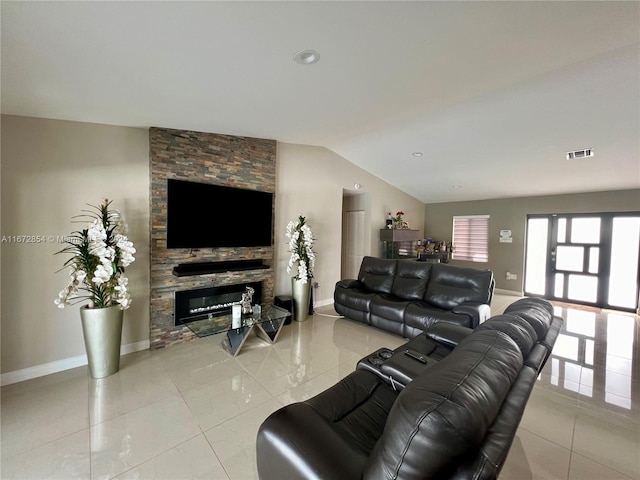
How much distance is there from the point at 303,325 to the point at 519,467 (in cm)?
270

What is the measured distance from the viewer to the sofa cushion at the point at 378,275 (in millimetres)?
4090

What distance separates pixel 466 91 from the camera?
2.64 m

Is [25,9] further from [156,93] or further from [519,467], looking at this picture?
[519,467]

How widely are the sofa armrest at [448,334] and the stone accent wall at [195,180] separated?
244 centimetres

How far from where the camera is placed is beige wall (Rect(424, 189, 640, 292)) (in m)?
4.82

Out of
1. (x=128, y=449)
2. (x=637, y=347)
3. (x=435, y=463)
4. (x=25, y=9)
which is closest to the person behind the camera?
(x=435, y=463)

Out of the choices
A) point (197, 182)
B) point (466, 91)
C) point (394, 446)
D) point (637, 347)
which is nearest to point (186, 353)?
point (197, 182)

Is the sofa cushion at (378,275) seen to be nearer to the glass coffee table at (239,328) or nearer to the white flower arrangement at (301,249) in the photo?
the white flower arrangement at (301,249)

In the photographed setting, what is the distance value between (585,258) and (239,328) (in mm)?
6507

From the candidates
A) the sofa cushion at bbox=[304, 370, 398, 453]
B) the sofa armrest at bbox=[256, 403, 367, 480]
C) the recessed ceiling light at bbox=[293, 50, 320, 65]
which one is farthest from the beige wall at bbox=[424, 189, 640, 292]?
the sofa armrest at bbox=[256, 403, 367, 480]

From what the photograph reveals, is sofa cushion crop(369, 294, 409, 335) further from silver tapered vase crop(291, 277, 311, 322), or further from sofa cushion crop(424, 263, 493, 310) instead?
silver tapered vase crop(291, 277, 311, 322)

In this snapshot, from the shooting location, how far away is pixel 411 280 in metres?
3.88

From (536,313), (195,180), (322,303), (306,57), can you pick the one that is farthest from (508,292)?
(195,180)

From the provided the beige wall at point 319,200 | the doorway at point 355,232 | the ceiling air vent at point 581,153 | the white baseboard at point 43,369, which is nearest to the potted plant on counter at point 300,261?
the beige wall at point 319,200
